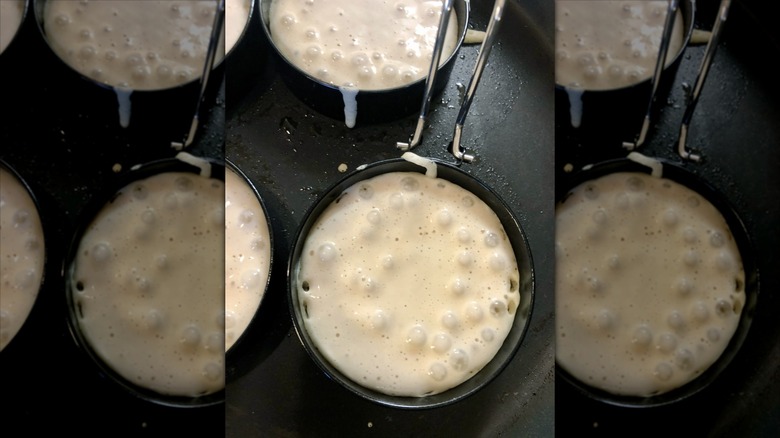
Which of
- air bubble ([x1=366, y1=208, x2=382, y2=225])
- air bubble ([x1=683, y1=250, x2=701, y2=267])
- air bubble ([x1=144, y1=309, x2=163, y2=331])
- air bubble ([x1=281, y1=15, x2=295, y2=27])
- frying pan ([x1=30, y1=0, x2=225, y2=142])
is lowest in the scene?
air bubble ([x1=366, y1=208, x2=382, y2=225])

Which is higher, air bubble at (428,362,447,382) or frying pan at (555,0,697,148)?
frying pan at (555,0,697,148)

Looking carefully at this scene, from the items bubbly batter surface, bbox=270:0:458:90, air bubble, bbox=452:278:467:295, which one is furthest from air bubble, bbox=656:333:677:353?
bubbly batter surface, bbox=270:0:458:90

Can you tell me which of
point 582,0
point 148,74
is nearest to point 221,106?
point 148,74

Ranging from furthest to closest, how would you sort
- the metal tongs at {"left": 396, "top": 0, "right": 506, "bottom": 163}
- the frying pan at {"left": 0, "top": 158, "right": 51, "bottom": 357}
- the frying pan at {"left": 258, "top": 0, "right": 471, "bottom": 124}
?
the frying pan at {"left": 258, "top": 0, "right": 471, "bottom": 124} → the metal tongs at {"left": 396, "top": 0, "right": 506, "bottom": 163} → the frying pan at {"left": 0, "top": 158, "right": 51, "bottom": 357}

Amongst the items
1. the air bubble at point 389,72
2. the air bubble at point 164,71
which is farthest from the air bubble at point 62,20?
the air bubble at point 389,72

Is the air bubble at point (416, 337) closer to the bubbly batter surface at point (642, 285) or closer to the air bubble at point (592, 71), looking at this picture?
the bubbly batter surface at point (642, 285)

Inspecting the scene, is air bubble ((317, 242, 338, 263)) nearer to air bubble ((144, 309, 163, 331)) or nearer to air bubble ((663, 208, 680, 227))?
air bubble ((144, 309, 163, 331))

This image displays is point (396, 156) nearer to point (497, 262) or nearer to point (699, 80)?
point (497, 262)

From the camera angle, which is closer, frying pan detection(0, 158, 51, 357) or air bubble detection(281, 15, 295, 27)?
frying pan detection(0, 158, 51, 357)
